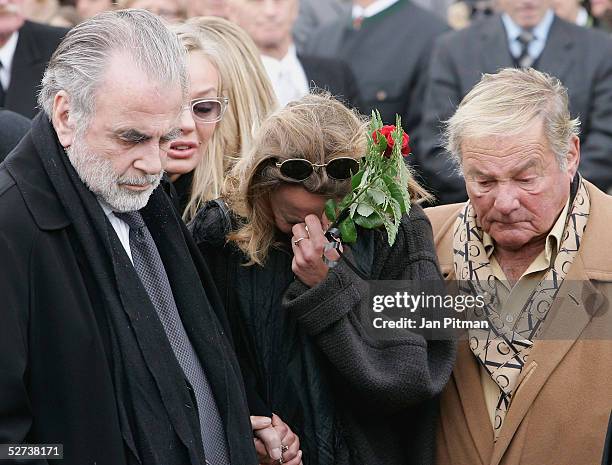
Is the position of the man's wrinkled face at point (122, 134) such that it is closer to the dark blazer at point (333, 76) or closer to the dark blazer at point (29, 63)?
the dark blazer at point (29, 63)

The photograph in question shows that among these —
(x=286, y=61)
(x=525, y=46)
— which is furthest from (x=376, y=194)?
(x=525, y=46)

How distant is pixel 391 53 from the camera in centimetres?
766

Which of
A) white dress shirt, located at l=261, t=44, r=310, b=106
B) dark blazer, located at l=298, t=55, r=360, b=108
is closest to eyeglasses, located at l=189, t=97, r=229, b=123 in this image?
white dress shirt, located at l=261, t=44, r=310, b=106

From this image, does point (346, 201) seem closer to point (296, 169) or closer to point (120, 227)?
point (296, 169)

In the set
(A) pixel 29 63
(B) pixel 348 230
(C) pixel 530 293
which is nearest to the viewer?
(B) pixel 348 230

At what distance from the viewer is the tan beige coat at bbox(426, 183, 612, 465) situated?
11.8 feet

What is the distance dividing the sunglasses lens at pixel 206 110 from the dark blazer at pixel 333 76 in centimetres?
243

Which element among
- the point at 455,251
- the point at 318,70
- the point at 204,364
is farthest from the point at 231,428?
the point at 318,70

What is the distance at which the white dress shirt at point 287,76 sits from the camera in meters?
6.60

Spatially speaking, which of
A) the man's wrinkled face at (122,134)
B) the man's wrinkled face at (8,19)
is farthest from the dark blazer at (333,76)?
the man's wrinkled face at (122,134)

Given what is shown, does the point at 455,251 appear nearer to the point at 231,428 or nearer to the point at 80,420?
the point at 231,428

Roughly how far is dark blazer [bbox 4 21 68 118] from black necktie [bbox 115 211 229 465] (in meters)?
2.37

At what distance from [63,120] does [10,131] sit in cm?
125

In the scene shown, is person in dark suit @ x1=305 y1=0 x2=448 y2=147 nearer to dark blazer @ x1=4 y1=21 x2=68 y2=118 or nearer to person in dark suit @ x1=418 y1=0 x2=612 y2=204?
person in dark suit @ x1=418 y1=0 x2=612 y2=204
